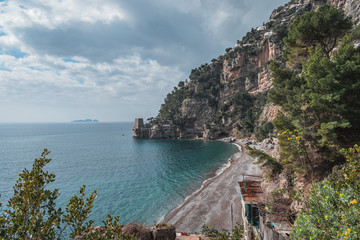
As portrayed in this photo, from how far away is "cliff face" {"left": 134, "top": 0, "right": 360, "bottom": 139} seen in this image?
74.4m

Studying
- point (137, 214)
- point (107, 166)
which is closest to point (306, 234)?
point (137, 214)

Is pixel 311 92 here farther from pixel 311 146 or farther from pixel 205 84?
pixel 205 84

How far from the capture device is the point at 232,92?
91062mm

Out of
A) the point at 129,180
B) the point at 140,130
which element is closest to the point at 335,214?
the point at 129,180

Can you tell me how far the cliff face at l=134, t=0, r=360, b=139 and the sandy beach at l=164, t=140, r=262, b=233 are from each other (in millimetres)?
45331

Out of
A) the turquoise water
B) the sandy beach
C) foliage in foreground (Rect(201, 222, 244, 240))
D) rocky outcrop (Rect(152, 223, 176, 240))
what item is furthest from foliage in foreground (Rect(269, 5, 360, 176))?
the turquoise water

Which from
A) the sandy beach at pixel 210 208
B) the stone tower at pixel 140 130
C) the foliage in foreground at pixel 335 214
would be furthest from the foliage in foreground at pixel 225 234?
the stone tower at pixel 140 130

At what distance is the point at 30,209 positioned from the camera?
3.79 m

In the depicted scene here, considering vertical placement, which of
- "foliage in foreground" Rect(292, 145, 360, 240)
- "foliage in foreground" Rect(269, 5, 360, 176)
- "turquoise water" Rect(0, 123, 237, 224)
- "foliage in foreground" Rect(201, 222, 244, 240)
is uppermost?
"foliage in foreground" Rect(269, 5, 360, 176)

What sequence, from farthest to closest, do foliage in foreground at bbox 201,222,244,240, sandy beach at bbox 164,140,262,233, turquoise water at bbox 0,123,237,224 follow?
turquoise water at bbox 0,123,237,224, sandy beach at bbox 164,140,262,233, foliage in foreground at bbox 201,222,244,240

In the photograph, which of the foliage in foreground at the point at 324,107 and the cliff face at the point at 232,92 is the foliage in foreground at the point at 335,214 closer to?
the foliage in foreground at the point at 324,107

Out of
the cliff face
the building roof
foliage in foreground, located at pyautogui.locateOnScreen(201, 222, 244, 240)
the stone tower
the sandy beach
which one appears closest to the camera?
foliage in foreground, located at pyautogui.locateOnScreen(201, 222, 244, 240)

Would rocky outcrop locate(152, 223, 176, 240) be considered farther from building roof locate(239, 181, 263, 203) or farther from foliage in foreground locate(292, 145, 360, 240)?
foliage in foreground locate(292, 145, 360, 240)

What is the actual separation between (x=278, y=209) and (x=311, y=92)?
740 centimetres
